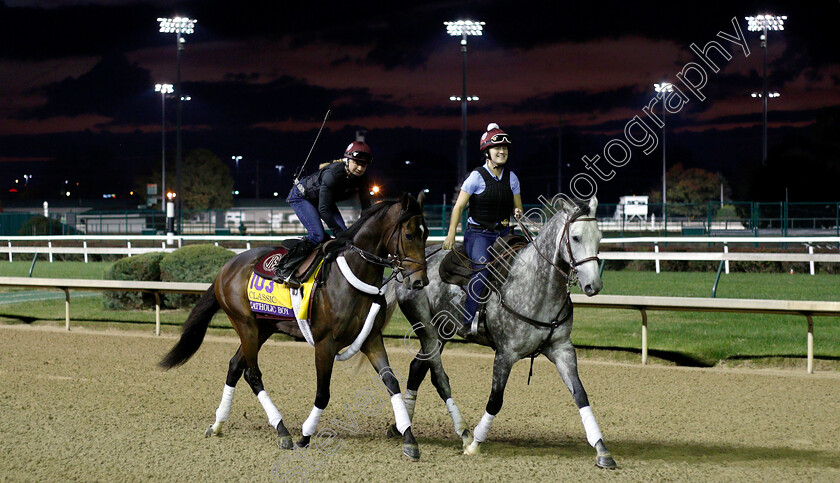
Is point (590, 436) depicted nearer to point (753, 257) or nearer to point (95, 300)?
point (753, 257)

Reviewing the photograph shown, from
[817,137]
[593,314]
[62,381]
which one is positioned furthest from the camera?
[817,137]

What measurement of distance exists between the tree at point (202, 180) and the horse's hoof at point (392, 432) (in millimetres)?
61128

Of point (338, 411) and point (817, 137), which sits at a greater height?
point (817, 137)

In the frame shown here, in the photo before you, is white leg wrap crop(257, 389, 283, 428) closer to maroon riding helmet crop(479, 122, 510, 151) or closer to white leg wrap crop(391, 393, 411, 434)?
white leg wrap crop(391, 393, 411, 434)

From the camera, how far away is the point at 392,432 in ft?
20.0

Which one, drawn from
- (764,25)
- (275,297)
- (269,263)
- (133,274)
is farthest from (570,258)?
(764,25)

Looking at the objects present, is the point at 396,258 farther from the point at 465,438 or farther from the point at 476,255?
the point at 465,438

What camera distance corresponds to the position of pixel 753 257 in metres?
13.4

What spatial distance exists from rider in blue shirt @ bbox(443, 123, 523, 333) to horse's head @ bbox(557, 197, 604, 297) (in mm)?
698

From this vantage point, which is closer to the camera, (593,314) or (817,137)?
(593,314)

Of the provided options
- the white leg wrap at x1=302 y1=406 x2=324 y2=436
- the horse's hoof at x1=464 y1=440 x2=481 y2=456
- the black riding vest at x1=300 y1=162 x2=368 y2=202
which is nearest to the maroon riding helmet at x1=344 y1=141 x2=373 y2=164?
the black riding vest at x1=300 y1=162 x2=368 y2=202

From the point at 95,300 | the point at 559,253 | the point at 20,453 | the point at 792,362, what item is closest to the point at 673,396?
the point at 792,362

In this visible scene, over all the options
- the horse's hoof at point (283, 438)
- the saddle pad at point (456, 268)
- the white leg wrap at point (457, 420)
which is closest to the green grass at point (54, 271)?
the horse's hoof at point (283, 438)

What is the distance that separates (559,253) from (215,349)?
6.51 m
